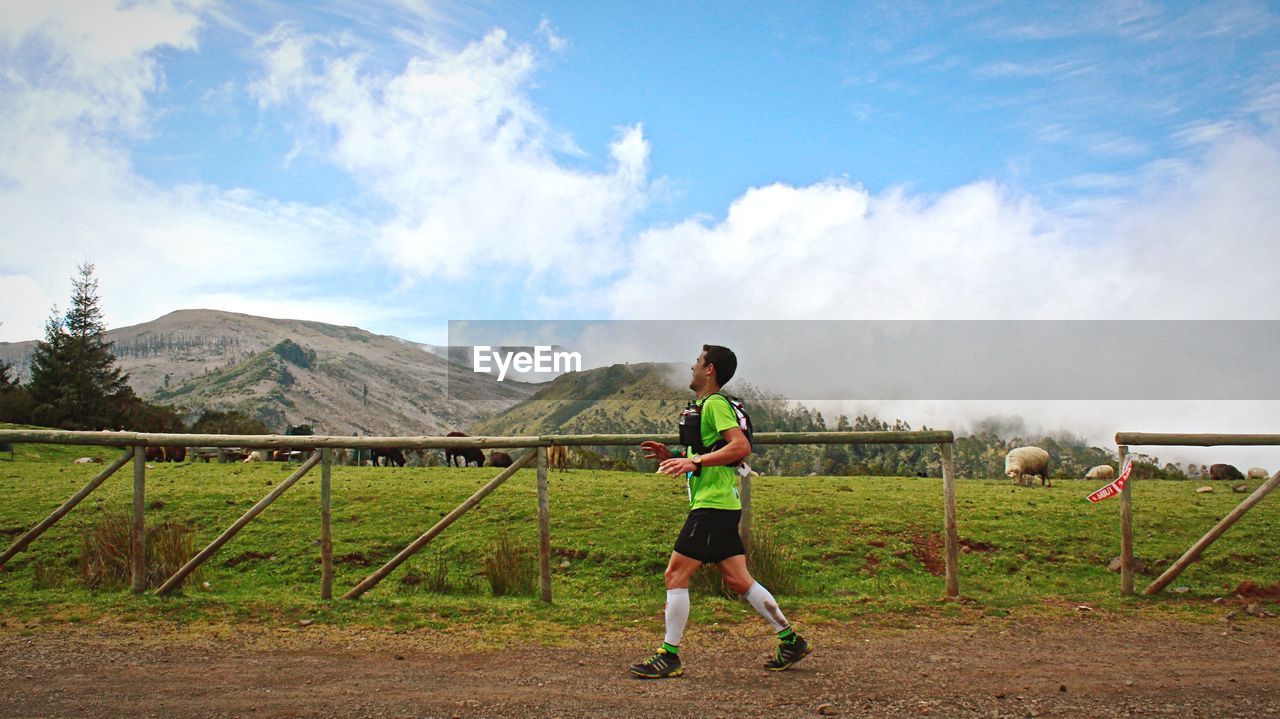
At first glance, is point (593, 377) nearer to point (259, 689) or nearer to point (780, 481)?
point (780, 481)

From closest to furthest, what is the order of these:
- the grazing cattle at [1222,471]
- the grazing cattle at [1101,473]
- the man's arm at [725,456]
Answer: the man's arm at [725,456], the grazing cattle at [1101,473], the grazing cattle at [1222,471]

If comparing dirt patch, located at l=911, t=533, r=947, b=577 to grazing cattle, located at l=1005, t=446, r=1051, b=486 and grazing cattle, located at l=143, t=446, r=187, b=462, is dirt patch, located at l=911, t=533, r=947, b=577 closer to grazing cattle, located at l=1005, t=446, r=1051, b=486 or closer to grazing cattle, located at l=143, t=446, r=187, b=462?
grazing cattle, located at l=1005, t=446, r=1051, b=486

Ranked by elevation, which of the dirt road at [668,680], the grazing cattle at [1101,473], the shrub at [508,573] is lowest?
the dirt road at [668,680]

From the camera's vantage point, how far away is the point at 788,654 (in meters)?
6.52

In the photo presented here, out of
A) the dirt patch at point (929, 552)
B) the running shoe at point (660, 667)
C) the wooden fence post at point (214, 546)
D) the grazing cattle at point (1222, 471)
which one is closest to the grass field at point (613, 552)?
the dirt patch at point (929, 552)

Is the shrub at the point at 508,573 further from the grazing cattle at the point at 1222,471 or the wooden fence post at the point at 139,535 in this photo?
the grazing cattle at the point at 1222,471

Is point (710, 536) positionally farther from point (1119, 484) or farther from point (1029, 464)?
point (1029, 464)

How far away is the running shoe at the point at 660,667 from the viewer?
633 centimetres

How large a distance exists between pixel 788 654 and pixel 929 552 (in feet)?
22.8

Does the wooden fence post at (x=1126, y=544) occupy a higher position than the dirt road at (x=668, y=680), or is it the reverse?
the wooden fence post at (x=1126, y=544)

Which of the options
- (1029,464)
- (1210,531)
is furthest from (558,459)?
(1210,531)

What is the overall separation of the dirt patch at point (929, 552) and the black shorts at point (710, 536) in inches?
264

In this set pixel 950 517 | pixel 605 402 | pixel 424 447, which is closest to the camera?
pixel 950 517

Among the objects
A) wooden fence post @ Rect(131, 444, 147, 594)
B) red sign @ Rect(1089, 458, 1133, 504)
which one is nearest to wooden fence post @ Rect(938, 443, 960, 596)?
red sign @ Rect(1089, 458, 1133, 504)
